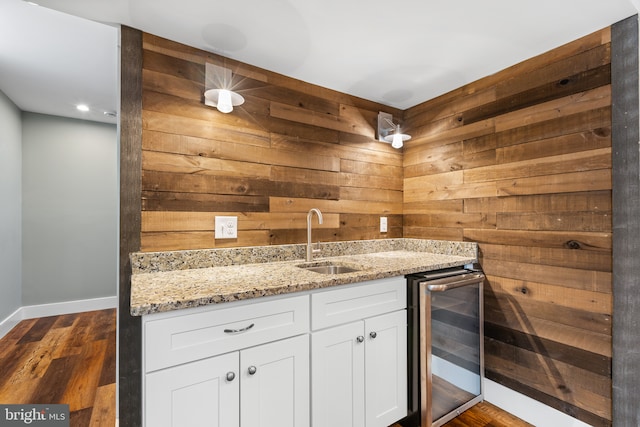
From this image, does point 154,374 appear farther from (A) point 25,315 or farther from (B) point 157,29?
(A) point 25,315

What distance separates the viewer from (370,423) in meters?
1.54

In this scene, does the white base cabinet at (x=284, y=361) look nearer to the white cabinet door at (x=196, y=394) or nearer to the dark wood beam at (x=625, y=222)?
the white cabinet door at (x=196, y=394)

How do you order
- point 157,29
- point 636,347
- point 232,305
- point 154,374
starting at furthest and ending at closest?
point 157,29 < point 636,347 < point 232,305 < point 154,374

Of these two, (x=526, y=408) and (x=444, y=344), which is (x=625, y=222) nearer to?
(x=444, y=344)

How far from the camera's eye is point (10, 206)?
10.2ft

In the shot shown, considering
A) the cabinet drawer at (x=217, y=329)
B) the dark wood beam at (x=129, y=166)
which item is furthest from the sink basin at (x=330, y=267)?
the dark wood beam at (x=129, y=166)

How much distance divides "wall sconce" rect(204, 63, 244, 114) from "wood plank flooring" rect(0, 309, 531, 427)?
1922 mm

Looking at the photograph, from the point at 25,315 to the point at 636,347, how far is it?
5.15m

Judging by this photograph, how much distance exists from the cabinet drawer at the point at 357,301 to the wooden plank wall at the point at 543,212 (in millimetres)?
802

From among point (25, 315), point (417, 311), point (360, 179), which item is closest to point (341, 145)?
point (360, 179)

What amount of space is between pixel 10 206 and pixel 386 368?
388 centimetres

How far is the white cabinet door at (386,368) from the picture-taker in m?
1.56

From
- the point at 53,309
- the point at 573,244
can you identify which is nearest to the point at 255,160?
the point at 573,244

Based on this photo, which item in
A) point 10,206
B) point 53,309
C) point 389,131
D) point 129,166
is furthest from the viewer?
point 53,309
